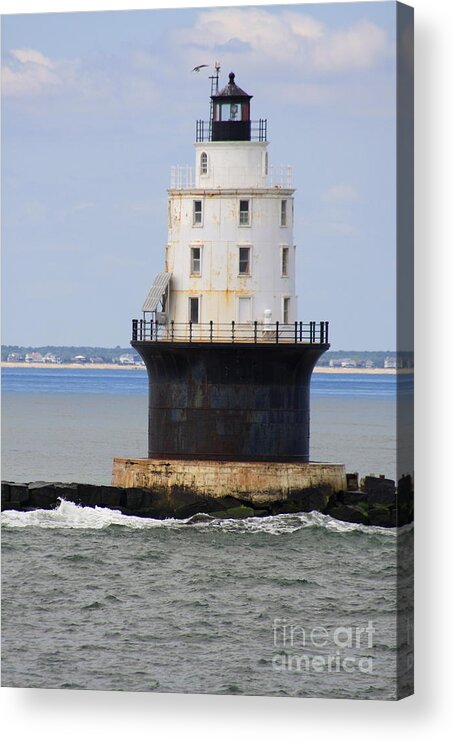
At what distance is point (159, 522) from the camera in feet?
96.2

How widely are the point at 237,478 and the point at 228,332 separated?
199cm

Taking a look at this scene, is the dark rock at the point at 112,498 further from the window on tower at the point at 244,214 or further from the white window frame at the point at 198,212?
the window on tower at the point at 244,214

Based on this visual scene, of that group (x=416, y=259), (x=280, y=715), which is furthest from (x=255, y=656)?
(x=416, y=259)

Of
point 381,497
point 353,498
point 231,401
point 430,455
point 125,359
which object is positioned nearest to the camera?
point 430,455

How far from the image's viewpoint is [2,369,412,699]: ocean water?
24.2m

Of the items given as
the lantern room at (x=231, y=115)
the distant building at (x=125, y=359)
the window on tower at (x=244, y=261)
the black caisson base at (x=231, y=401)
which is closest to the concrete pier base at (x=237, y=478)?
the black caisson base at (x=231, y=401)

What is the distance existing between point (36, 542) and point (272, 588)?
390cm

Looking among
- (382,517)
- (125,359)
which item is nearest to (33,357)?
(382,517)

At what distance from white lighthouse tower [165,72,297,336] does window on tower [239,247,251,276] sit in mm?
13

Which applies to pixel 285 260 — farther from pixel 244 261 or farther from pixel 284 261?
pixel 244 261

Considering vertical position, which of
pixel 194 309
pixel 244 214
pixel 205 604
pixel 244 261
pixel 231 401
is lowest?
pixel 205 604

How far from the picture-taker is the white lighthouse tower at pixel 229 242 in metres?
29.9

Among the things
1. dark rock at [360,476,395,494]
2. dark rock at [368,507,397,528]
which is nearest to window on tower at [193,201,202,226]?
dark rock at [360,476,395,494]

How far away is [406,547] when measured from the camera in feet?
77.6
